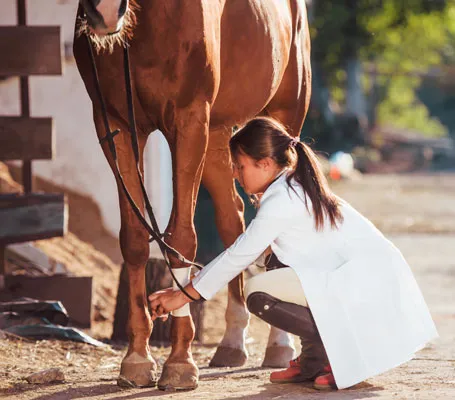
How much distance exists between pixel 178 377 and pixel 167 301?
0.49 meters

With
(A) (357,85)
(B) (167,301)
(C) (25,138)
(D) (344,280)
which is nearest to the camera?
(D) (344,280)

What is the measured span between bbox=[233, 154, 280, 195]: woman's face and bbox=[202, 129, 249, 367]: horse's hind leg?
56.1 inches

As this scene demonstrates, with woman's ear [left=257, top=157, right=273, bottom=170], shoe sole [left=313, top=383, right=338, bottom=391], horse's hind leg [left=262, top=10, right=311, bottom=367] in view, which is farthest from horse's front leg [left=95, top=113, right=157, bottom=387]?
horse's hind leg [left=262, top=10, right=311, bottom=367]

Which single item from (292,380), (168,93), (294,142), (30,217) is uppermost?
(168,93)

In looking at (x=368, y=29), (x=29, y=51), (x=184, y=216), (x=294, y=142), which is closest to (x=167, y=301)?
(x=184, y=216)

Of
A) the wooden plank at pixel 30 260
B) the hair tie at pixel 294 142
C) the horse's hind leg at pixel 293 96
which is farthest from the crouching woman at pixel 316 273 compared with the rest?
the wooden plank at pixel 30 260

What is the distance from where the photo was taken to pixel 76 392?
205 inches

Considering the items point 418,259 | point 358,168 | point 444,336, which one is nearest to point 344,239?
point 444,336

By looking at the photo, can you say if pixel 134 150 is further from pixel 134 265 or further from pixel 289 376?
pixel 289 376

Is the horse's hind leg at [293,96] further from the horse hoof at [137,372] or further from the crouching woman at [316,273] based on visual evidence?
the horse hoof at [137,372]

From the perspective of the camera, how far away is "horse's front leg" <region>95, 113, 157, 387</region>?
538cm

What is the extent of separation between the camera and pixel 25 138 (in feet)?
24.8

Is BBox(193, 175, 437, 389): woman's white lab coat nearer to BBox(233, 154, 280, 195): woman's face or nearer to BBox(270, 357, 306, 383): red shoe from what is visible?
BBox(233, 154, 280, 195): woman's face

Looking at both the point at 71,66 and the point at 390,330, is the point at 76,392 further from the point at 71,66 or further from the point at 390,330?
the point at 71,66
